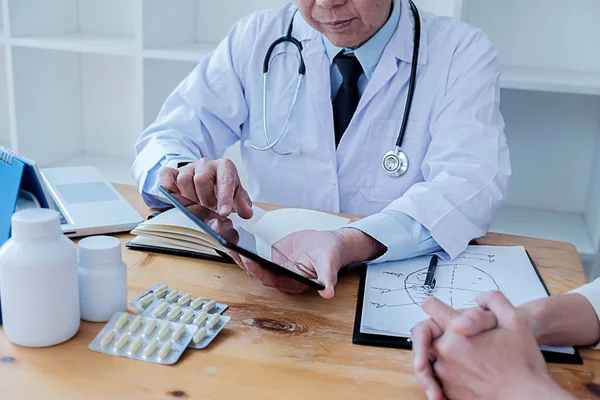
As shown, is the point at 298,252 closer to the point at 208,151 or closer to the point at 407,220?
the point at 407,220

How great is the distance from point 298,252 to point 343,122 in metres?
0.62

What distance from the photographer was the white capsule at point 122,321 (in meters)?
0.81

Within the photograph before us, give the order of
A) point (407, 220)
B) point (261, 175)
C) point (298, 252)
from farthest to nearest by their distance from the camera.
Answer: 1. point (261, 175)
2. point (407, 220)
3. point (298, 252)

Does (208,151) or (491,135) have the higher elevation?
(491,135)

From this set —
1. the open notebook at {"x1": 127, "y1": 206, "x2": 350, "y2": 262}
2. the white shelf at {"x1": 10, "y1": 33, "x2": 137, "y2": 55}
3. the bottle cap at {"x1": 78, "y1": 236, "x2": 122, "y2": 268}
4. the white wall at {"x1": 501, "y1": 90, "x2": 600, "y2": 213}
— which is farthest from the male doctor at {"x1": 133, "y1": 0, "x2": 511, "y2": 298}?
the white wall at {"x1": 501, "y1": 90, "x2": 600, "y2": 213}

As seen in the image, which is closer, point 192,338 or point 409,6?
point 192,338

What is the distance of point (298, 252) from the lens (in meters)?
1.01

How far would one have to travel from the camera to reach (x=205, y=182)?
3.68 feet

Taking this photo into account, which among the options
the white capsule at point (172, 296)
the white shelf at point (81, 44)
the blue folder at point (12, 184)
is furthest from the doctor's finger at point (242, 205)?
the white shelf at point (81, 44)

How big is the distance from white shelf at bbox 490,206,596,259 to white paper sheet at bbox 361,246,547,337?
3.04ft

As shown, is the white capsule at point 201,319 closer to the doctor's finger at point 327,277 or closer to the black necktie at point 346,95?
the doctor's finger at point 327,277

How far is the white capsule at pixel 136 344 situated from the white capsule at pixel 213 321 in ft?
0.28

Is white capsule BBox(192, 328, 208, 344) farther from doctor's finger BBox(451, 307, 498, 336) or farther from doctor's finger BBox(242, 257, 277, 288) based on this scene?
doctor's finger BBox(451, 307, 498, 336)

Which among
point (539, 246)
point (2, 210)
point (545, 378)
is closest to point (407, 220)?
point (539, 246)
